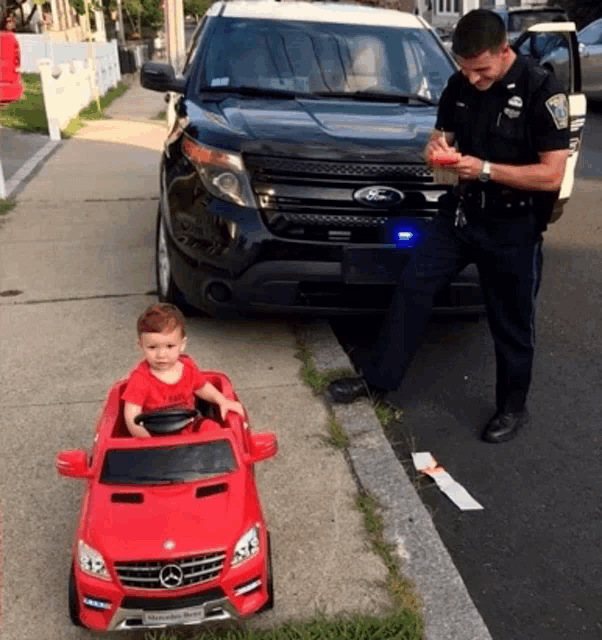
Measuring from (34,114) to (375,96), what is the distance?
12.6 m

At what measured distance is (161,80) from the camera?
17.8ft

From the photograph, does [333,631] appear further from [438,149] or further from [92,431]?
[438,149]

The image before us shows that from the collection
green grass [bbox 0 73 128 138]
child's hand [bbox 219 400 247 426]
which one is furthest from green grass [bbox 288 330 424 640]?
green grass [bbox 0 73 128 138]

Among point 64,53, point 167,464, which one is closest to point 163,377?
point 167,464

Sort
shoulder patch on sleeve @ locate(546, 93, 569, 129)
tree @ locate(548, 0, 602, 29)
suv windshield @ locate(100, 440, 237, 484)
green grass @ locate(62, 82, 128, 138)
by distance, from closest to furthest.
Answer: suv windshield @ locate(100, 440, 237, 484) < shoulder patch on sleeve @ locate(546, 93, 569, 129) < green grass @ locate(62, 82, 128, 138) < tree @ locate(548, 0, 602, 29)

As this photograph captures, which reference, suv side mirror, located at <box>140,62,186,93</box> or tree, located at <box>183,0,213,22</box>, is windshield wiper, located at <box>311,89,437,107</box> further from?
tree, located at <box>183,0,213,22</box>

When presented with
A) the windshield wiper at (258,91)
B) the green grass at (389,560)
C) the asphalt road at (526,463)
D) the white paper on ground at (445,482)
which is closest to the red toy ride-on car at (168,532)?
the green grass at (389,560)

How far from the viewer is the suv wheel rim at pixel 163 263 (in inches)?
203

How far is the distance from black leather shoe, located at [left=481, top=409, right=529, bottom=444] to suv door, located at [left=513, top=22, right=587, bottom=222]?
81.3 inches

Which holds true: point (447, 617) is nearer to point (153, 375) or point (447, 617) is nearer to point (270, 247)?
point (153, 375)

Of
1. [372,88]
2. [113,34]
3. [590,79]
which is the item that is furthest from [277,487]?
[113,34]

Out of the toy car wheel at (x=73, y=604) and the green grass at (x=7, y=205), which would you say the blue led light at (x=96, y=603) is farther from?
the green grass at (x=7, y=205)

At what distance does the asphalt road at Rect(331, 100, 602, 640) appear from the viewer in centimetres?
292

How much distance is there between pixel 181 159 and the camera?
4.77 meters
